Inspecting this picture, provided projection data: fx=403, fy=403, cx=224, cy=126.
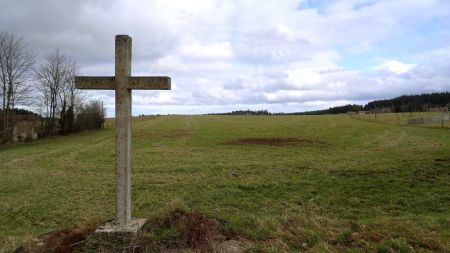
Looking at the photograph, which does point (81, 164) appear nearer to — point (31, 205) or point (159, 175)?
point (159, 175)

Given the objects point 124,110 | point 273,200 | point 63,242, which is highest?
point 124,110

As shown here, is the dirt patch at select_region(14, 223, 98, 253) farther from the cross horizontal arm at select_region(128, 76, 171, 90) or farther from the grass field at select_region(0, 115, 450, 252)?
the cross horizontal arm at select_region(128, 76, 171, 90)

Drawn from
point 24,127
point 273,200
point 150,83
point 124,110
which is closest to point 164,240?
point 124,110

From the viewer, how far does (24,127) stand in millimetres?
47969

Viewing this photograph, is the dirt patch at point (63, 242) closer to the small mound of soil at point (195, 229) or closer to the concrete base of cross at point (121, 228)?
the concrete base of cross at point (121, 228)

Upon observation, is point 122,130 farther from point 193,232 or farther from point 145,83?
point 193,232

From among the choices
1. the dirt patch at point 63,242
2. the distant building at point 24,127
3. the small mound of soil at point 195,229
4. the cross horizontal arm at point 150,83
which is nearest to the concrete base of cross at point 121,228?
the dirt patch at point 63,242

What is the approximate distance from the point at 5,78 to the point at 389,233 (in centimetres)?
4592

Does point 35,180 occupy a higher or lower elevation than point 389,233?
Answer: lower

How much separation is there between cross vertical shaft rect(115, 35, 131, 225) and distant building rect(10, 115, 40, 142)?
4269 centimetres

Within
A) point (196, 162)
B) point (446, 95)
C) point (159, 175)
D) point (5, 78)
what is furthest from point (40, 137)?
point (446, 95)

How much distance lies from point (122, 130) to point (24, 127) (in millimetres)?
47655

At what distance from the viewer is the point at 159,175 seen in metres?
17.0

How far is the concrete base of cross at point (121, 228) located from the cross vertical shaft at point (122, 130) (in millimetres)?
124
